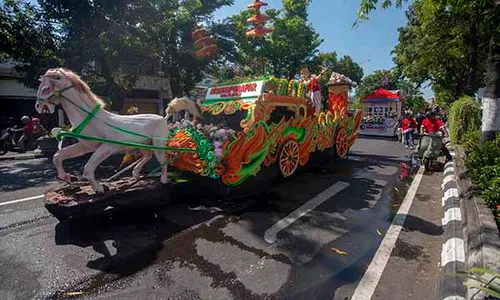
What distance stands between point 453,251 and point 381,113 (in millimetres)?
18013

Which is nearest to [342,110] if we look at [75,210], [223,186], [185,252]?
[223,186]

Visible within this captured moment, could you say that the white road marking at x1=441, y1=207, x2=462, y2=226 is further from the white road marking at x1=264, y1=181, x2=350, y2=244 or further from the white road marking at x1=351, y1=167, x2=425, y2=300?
the white road marking at x1=264, y1=181, x2=350, y2=244

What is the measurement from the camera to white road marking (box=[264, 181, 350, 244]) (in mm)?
3922

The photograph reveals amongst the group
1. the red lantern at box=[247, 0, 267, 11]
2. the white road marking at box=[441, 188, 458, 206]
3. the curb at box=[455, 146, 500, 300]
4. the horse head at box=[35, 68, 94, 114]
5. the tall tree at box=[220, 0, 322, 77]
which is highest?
the tall tree at box=[220, 0, 322, 77]

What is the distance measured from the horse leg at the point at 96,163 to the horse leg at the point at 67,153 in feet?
0.68

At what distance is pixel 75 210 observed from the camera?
11.7 ft

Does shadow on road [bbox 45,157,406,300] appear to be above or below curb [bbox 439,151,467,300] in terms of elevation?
below

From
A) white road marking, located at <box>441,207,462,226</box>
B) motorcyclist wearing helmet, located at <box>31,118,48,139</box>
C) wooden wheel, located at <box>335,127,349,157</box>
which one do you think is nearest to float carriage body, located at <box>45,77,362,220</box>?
wooden wheel, located at <box>335,127,349,157</box>

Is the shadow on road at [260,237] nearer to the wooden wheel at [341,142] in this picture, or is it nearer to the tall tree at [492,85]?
the tall tree at [492,85]

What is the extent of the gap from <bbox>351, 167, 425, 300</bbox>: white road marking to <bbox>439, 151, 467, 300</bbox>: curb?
21.4 inches

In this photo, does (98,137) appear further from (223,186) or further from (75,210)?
(223,186)

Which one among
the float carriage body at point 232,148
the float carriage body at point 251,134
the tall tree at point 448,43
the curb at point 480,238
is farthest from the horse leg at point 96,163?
the tall tree at point 448,43

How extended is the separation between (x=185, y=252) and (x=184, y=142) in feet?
6.91

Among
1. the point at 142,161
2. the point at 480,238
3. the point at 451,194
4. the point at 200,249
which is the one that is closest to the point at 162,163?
the point at 142,161
